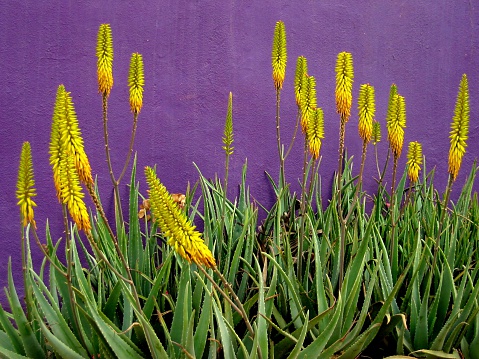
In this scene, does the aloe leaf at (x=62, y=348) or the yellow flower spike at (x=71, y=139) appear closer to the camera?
the yellow flower spike at (x=71, y=139)

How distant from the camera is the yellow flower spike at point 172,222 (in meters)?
0.81

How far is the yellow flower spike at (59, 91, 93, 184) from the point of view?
94cm

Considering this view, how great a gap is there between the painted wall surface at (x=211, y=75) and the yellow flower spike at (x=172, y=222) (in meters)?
1.70

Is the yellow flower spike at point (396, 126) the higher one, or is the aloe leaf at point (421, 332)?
the yellow flower spike at point (396, 126)

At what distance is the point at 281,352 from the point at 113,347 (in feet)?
1.56

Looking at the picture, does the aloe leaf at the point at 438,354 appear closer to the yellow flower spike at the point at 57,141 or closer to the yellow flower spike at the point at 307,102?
the yellow flower spike at the point at 307,102

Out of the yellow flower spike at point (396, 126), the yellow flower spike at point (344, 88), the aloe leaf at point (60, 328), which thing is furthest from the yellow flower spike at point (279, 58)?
the aloe leaf at point (60, 328)

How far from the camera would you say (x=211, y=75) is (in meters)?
2.64

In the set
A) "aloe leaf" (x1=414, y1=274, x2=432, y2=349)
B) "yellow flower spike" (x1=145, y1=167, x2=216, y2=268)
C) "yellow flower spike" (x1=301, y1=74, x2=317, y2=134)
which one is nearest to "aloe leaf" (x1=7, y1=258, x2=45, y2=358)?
"yellow flower spike" (x1=145, y1=167, x2=216, y2=268)

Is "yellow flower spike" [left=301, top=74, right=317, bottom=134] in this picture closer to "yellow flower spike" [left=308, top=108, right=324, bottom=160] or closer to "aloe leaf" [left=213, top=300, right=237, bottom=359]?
"yellow flower spike" [left=308, top=108, right=324, bottom=160]

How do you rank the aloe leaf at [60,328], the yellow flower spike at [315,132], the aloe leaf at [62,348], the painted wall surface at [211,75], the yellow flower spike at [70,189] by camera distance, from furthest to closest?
the painted wall surface at [211,75] → the yellow flower spike at [315,132] → the aloe leaf at [60,328] → the aloe leaf at [62,348] → the yellow flower spike at [70,189]

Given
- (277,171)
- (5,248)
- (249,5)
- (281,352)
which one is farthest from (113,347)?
(249,5)

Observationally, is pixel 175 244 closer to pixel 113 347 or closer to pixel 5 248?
pixel 113 347

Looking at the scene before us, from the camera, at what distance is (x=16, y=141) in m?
2.29
